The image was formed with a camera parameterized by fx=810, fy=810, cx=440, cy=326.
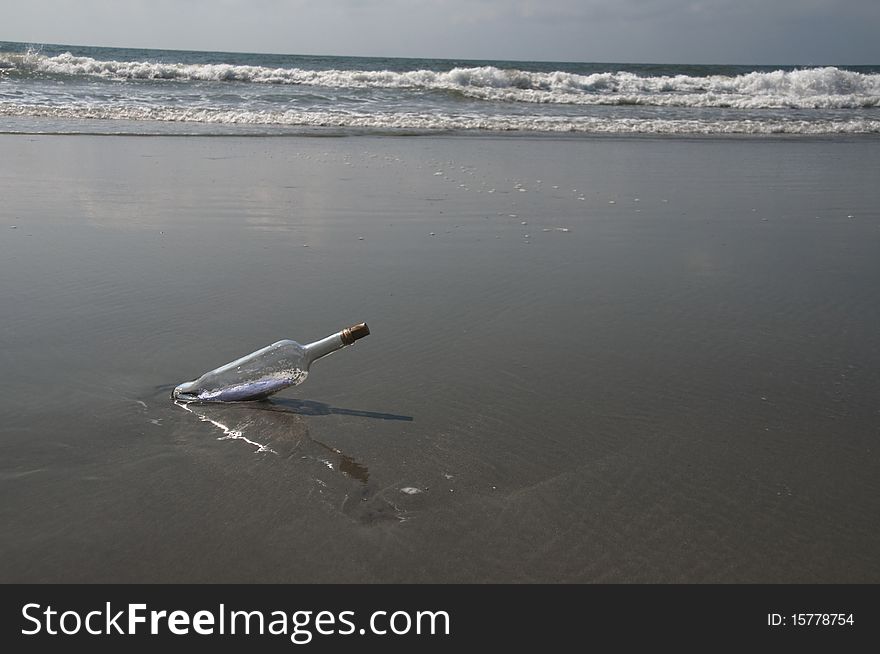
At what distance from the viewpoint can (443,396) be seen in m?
2.84

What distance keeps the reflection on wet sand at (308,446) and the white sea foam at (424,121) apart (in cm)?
1104

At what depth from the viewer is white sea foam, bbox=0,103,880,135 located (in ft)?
43.6

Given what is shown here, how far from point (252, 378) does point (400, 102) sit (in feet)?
53.0

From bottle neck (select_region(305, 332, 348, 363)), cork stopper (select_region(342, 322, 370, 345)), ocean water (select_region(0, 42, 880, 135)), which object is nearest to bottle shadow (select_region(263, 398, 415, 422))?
bottle neck (select_region(305, 332, 348, 363))

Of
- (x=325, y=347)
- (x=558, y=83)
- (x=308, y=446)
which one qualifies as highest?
(x=558, y=83)

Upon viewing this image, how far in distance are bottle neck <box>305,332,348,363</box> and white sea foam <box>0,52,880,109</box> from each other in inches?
704

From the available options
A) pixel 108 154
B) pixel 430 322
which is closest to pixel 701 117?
pixel 108 154

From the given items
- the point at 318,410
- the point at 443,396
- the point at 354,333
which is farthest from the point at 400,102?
the point at 354,333

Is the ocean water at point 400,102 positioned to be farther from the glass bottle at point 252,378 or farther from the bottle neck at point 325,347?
the bottle neck at point 325,347

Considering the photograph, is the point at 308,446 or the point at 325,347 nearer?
the point at 308,446

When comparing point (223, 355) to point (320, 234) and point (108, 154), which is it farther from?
point (108, 154)

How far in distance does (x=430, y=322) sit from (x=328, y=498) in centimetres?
157

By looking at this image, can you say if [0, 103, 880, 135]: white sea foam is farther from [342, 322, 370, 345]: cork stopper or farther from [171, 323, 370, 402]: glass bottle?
[342, 322, 370, 345]: cork stopper

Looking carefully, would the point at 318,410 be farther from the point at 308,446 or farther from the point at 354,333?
the point at 354,333
